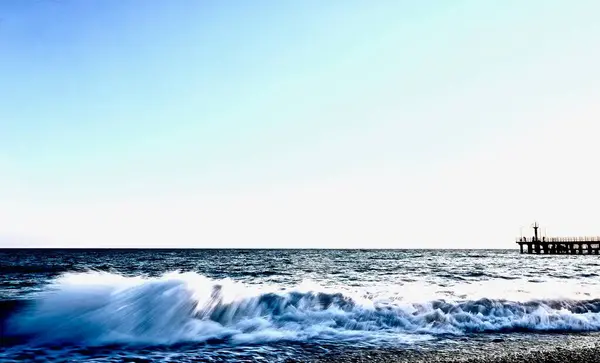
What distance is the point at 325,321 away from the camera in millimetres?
11195

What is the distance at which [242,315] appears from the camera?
11.8 meters

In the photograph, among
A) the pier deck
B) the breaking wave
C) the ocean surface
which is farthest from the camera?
the pier deck

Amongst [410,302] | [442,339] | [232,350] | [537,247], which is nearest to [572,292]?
[410,302]

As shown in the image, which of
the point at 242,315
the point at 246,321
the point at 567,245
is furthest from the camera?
the point at 567,245

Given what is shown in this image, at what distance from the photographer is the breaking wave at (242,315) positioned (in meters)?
10.1

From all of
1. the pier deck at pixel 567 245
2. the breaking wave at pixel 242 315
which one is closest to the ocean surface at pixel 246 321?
the breaking wave at pixel 242 315

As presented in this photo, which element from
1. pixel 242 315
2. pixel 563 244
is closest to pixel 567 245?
pixel 563 244

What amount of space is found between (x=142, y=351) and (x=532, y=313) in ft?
33.5

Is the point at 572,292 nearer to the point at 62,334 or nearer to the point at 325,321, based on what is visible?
the point at 325,321

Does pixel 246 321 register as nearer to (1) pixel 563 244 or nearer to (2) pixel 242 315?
(2) pixel 242 315

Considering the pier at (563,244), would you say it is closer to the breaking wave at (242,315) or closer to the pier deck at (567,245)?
the pier deck at (567,245)

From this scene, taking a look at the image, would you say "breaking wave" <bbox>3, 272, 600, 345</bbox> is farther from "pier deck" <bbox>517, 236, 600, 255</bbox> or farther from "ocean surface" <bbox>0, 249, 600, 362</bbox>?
"pier deck" <bbox>517, 236, 600, 255</bbox>

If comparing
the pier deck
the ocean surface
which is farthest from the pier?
the ocean surface

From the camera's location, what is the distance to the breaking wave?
10055mm
